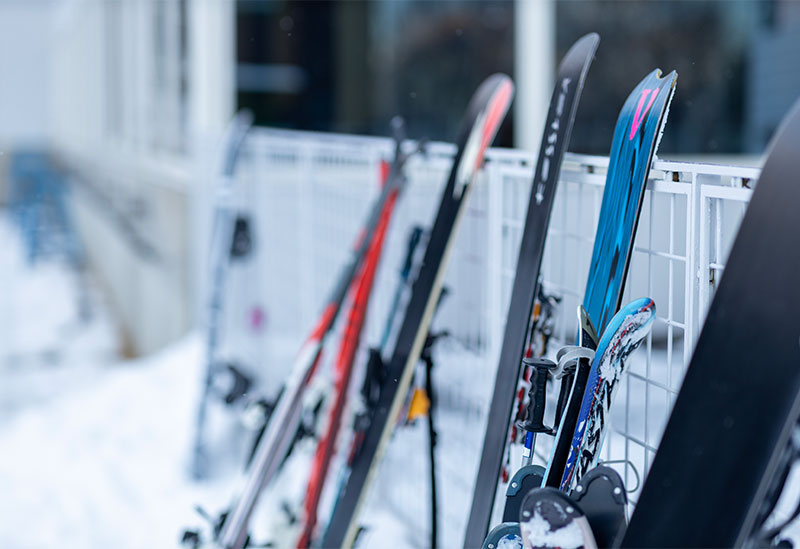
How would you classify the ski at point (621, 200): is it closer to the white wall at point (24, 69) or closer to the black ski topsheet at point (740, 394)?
the black ski topsheet at point (740, 394)

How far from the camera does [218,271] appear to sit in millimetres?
2920

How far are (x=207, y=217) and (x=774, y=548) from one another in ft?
10.3

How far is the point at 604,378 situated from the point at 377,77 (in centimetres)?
522

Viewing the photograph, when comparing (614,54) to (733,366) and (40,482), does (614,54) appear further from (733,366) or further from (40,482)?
(733,366)

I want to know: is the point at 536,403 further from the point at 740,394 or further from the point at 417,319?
the point at 417,319

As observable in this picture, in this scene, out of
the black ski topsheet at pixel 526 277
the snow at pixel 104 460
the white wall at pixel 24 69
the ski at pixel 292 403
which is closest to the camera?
the black ski topsheet at pixel 526 277

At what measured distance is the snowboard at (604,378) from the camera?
0.96m

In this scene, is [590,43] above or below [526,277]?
above

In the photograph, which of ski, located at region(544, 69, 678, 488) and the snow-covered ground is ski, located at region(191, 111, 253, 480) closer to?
the snow-covered ground

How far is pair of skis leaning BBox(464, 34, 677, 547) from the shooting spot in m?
0.99

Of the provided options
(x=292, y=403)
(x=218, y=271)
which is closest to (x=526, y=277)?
(x=292, y=403)

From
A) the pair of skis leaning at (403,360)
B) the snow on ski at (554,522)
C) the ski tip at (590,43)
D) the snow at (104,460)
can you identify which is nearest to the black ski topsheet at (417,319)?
the pair of skis leaning at (403,360)

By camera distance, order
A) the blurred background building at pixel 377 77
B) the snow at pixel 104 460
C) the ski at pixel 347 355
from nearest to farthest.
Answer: the ski at pixel 347 355 < the snow at pixel 104 460 < the blurred background building at pixel 377 77

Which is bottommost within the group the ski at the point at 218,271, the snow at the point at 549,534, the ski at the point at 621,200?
the ski at the point at 218,271
